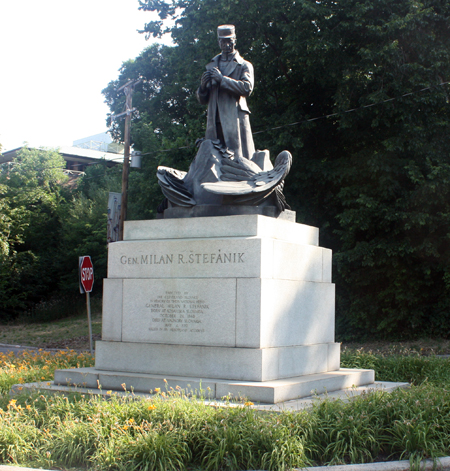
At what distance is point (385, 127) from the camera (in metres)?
19.8

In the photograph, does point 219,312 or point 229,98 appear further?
point 229,98

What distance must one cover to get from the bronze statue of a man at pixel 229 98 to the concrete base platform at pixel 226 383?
11.0 feet

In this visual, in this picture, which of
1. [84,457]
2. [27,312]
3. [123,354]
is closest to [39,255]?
[27,312]

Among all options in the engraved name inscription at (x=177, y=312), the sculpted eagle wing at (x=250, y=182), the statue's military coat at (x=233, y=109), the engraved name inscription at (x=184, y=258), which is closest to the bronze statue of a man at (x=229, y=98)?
the statue's military coat at (x=233, y=109)

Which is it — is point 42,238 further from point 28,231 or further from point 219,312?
point 219,312

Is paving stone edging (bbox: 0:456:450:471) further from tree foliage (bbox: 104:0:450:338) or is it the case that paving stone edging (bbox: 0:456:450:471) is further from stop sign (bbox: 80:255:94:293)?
tree foliage (bbox: 104:0:450:338)

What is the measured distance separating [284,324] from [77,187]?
4267 centimetres

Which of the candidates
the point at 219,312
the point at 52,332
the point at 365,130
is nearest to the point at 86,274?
the point at 219,312

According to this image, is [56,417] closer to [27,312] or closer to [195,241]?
[195,241]

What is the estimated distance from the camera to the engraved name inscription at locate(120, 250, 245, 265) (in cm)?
736

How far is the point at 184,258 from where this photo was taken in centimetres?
771

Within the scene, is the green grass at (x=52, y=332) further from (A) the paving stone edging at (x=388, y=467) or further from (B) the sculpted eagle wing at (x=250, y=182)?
(A) the paving stone edging at (x=388, y=467)

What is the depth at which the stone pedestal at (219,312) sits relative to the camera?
7.11 m

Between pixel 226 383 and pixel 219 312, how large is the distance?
92 centimetres
